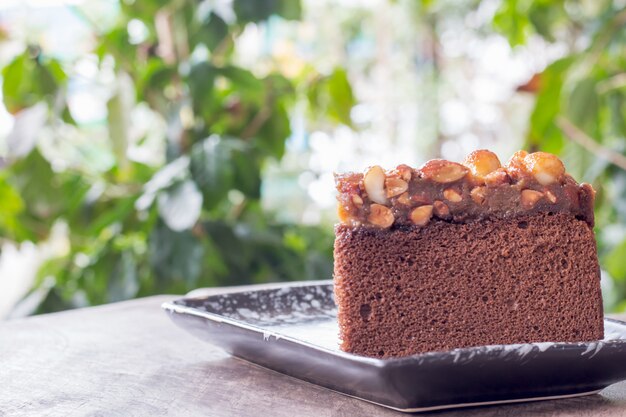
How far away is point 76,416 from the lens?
0.66 m

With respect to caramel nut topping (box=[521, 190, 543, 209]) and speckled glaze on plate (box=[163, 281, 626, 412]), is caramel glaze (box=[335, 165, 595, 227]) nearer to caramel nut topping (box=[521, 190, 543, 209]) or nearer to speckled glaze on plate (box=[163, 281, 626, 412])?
caramel nut topping (box=[521, 190, 543, 209])

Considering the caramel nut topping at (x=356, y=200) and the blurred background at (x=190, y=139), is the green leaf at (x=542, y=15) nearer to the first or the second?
the blurred background at (x=190, y=139)

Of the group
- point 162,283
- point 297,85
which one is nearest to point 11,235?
point 162,283

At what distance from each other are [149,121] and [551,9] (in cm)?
195

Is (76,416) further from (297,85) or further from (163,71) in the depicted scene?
(297,85)

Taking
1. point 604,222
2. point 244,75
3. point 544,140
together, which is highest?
point 244,75

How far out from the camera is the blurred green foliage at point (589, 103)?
5.68 feet

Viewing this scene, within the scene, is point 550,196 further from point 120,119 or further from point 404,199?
point 120,119

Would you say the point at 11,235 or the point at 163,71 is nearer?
the point at 163,71

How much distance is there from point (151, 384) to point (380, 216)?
271 mm

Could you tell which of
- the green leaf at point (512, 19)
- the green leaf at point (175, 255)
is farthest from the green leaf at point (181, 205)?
the green leaf at point (512, 19)

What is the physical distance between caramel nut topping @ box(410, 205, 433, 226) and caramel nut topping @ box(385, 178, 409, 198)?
23 millimetres

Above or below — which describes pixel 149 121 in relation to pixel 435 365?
above

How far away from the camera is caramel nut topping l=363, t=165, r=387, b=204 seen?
0.70 m
